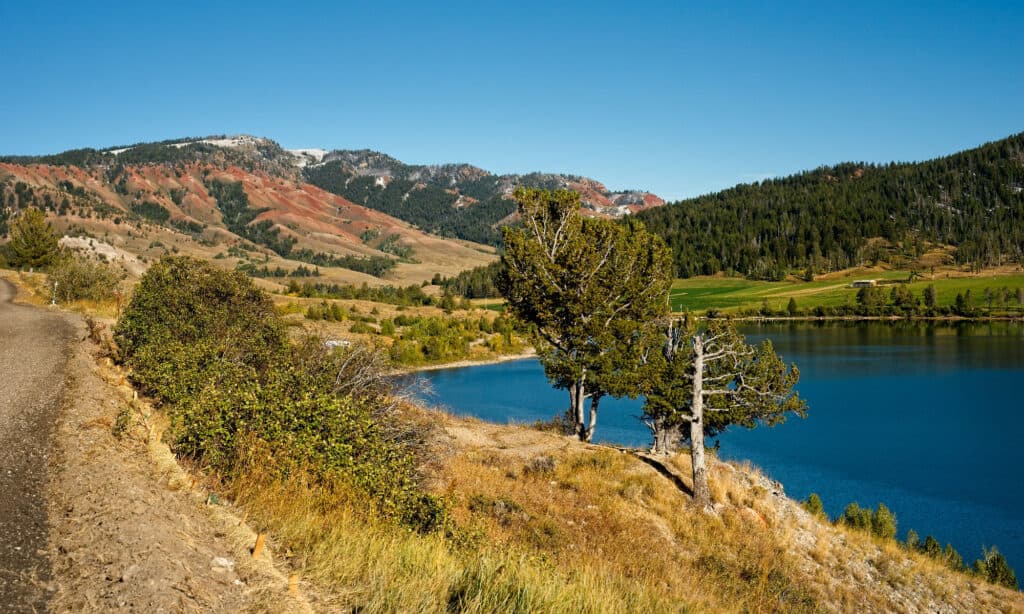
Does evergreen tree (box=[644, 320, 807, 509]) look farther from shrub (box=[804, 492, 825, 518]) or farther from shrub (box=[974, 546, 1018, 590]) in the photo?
shrub (box=[974, 546, 1018, 590])

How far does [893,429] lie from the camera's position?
50688mm

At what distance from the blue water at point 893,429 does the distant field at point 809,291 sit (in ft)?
205

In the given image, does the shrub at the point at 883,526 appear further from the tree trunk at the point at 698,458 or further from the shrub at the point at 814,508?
the tree trunk at the point at 698,458

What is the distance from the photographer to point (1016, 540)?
30484mm

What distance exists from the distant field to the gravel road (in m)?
130

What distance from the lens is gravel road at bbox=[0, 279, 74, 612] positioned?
5.65 metres

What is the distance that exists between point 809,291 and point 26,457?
189 meters

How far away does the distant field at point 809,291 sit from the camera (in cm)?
15375

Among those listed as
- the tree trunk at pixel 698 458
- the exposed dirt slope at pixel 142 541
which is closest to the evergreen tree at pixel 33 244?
the exposed dirt slope at pixel 142 541

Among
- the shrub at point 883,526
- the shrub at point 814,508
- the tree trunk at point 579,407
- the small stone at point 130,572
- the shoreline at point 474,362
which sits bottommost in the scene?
the shrub at point 883,526

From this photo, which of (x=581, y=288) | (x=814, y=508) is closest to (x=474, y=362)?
(x=581, y=288)

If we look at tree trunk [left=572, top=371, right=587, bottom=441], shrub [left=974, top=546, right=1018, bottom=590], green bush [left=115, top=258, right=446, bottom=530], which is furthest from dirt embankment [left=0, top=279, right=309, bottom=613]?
shrub [left=974, top=546, right=1018, bottom=590]

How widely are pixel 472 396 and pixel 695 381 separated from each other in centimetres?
4253

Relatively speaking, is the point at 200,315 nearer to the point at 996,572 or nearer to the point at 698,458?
the point at 698,458
